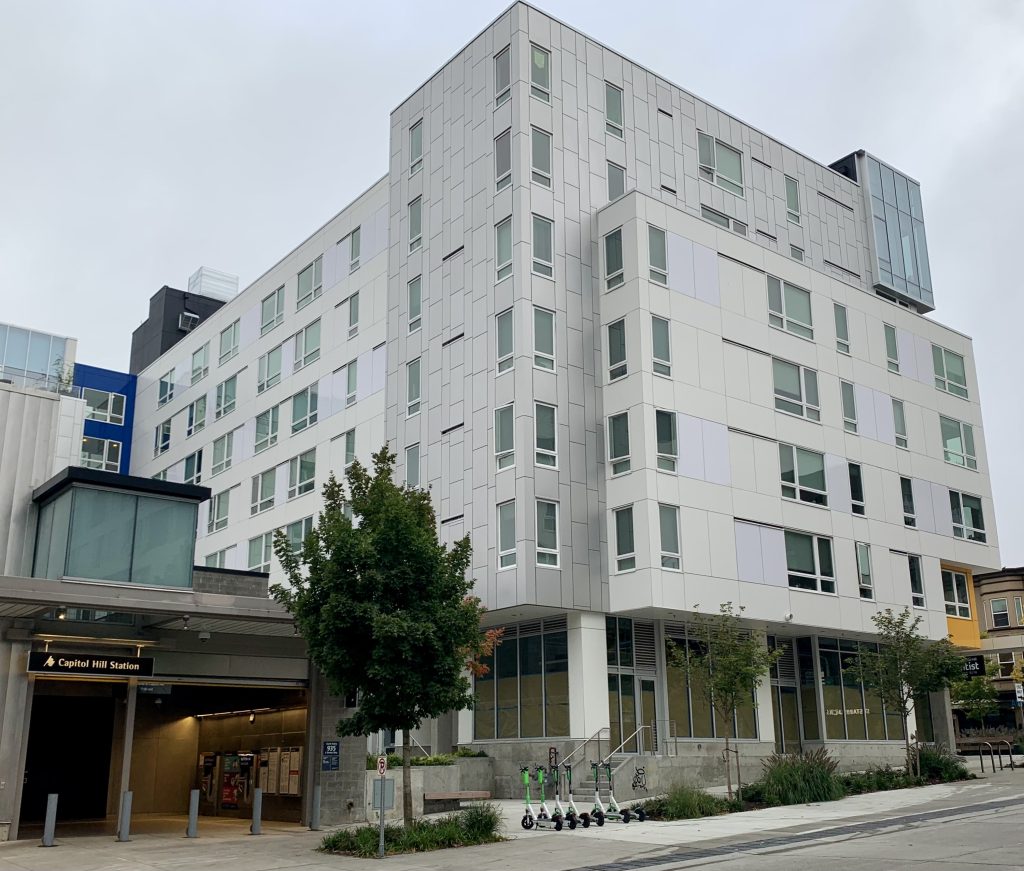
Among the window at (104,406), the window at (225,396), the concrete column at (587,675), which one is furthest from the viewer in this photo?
the window at (104,406)

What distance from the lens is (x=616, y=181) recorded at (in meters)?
37.3

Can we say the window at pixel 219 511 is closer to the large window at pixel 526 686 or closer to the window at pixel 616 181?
the large window at pixel 526 686

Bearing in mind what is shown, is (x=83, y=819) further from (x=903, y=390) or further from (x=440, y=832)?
(x=903, y=390)

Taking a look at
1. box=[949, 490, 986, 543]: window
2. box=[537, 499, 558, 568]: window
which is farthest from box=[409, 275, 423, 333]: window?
box=[949, 490, 986, 543]: window

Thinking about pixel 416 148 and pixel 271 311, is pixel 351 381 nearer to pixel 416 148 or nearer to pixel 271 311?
pixel 416 148

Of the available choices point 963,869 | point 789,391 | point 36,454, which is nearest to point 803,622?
point 789,391

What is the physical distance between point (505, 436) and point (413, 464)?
17.2 feet

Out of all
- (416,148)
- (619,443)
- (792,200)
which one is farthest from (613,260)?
(792,200)

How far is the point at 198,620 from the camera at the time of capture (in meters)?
21.7

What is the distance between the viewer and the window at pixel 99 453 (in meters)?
61.8

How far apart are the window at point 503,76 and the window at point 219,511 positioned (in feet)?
78.8

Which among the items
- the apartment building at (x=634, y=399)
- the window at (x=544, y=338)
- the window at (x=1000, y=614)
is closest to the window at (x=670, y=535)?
the apartment building at (x=634, y=399)

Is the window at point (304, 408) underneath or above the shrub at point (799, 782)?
above

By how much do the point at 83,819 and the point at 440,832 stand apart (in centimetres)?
1302
